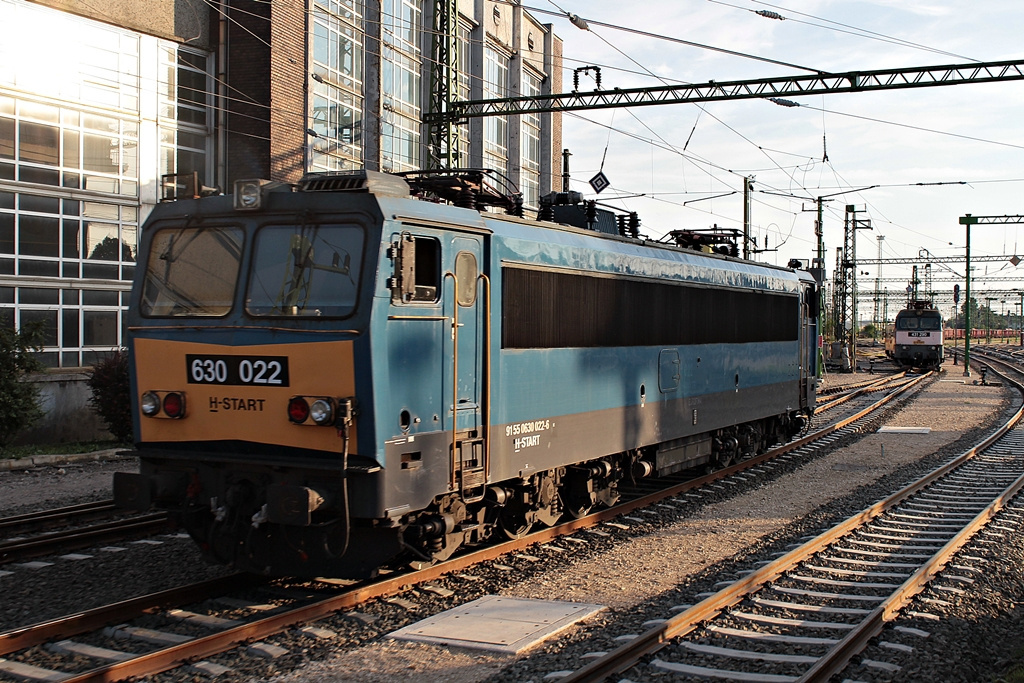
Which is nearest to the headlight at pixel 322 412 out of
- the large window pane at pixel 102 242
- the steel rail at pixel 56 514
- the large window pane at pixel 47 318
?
the steel rail at pixel 56 514

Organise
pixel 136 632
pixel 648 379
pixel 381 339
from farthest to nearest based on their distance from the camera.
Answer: pixel 648 379 → pixel 381 339 → pixel 136 632

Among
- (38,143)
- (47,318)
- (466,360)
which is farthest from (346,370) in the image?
(38,143)

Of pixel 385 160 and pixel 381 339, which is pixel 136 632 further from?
pixel 385 160

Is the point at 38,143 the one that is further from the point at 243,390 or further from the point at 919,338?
the point at 919,338

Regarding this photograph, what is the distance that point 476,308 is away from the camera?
822cm

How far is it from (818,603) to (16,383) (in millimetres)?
14474

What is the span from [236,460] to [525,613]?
2537 mm

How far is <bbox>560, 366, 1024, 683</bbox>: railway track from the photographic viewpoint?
6137mm

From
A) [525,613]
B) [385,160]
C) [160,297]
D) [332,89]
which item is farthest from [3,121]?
[525,613]

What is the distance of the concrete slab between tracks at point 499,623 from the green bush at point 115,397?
38.3ft

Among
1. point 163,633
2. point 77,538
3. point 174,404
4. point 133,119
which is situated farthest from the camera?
point 133,119

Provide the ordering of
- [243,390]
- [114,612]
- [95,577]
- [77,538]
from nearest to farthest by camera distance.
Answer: [114,612]
[243,390]
[95,577]
[77,538]

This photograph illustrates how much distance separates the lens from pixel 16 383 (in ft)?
55.2

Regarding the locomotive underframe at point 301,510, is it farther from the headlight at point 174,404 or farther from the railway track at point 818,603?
the railway track at point 818,603
